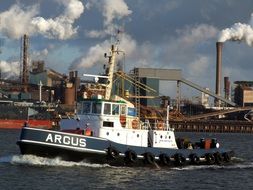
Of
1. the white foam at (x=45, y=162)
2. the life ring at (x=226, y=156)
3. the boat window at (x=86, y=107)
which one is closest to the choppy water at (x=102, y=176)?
the white foam at (x=45, y=162)

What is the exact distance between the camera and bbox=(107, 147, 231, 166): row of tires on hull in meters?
41.0

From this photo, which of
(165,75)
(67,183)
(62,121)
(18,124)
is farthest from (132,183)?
(165,75)

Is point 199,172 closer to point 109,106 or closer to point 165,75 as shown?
point 109,106

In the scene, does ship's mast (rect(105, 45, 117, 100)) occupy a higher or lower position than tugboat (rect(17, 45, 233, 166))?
higher

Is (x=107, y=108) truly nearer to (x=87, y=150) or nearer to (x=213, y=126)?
(x=87, y=150)

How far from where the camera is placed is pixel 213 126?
623ft

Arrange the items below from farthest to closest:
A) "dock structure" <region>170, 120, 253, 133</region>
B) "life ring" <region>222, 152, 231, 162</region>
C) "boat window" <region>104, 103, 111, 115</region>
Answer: "dock structure" <region>170, 120, 253, 133</region> → "life ring" <region>222, 152, 231, 162</region> → "boat window" <region>104, 103, 111, 115</region>

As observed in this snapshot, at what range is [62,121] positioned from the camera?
43.3m

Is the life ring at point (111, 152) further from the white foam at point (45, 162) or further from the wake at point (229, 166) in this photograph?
the wake at point (229, 166)

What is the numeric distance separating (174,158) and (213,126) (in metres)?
148

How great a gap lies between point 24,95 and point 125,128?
524 feet

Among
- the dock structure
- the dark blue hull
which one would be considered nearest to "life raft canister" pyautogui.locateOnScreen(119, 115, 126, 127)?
the dark blue hull

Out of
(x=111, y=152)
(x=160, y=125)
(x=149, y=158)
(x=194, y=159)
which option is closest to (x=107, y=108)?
(x=111, y=152)

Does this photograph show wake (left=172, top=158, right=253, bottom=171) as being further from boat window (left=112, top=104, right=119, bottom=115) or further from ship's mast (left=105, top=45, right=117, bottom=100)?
ship's mast (left=105, top=45, right=117, bottom=100)
